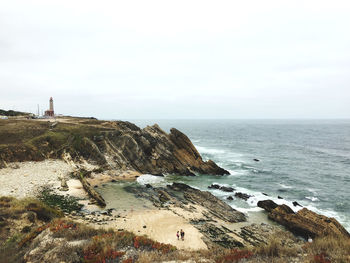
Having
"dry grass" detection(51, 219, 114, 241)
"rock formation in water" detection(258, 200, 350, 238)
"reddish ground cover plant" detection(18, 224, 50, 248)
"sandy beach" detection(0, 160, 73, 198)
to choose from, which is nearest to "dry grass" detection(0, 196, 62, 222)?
"reddish ground cover plant" detection(18, 224, 50, 248)

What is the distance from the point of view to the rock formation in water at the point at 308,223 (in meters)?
22.7

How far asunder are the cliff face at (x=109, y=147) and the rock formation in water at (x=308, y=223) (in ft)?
76.2

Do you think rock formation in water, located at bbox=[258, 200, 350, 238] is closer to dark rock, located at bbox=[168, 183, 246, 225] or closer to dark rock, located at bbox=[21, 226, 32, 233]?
dark rock, located at bbox=[168, 183, 246, 225]

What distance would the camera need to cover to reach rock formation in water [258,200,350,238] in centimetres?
2272

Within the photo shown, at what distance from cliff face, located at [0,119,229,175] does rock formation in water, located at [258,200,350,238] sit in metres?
23.2

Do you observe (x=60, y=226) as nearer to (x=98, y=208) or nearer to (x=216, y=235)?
(x=98, y=208)

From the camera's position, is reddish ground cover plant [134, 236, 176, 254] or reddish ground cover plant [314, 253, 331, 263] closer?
reddish ground cover plant [314, 253, 331, 263]

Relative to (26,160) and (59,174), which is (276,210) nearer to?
(59,174)

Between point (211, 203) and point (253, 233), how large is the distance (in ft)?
29.3

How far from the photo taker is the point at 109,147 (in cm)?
4847

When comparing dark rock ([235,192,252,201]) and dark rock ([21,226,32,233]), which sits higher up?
dark rock ([21,226,32,233])

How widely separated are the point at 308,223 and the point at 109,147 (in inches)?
1663

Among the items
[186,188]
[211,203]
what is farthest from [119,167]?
[211,203]

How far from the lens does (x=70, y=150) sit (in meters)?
43.2
